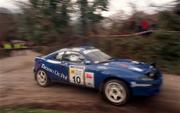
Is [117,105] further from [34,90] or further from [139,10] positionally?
[139,10]

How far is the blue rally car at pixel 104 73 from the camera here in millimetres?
9509

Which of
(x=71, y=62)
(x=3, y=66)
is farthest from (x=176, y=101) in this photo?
(x=3, y=66)

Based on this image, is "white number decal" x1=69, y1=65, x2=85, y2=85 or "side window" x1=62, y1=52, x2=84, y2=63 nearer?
"white number decal" x1=69, y1=65, x2=85, y2=85

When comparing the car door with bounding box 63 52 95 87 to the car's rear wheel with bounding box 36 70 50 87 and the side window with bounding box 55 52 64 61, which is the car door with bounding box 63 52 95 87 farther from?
the car's rear wheel with bounding box 36 70 50 87

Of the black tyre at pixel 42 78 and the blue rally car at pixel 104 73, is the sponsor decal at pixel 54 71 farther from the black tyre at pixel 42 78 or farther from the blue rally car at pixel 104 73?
the black tyre at pixel 42 78

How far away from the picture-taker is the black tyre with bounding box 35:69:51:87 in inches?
480

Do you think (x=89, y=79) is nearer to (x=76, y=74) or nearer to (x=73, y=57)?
(x=76, y=74)

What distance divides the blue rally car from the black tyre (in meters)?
0.04

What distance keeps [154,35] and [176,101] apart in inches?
250

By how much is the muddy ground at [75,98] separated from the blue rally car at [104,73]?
0.37 m

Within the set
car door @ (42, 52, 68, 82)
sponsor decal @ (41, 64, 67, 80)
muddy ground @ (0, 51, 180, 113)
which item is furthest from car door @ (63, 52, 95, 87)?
muddy ground @ (0, 51, 180, 113)

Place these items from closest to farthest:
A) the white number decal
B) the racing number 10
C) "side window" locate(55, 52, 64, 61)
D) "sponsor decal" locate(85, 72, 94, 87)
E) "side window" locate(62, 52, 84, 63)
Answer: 1. "sponsor decal" locate(85, 72, 94, 87)
2. the white number decal
3. the racing number 10
4. "side window" locate(62, 52, 84, 63)
5. "side window" locate(55, 52, 64, 61)

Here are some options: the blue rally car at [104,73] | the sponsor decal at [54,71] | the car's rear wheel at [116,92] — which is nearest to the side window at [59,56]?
the blue rally car at [104,73]

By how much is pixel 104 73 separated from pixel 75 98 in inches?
54.8
